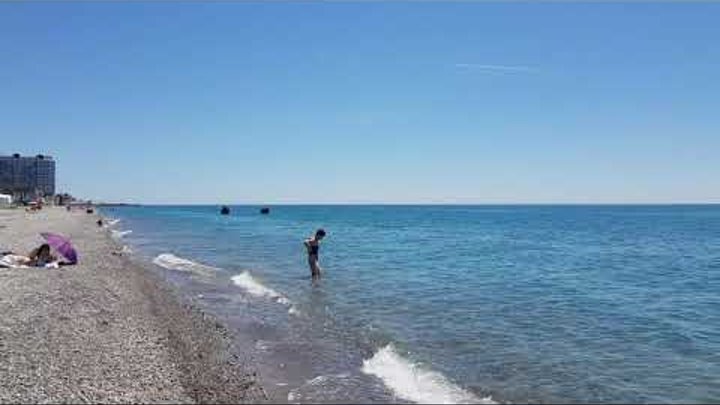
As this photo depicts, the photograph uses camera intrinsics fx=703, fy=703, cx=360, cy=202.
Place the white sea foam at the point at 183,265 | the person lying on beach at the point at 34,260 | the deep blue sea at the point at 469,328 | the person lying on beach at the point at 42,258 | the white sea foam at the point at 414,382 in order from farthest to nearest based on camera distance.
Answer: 1. the white sea foam at the point at 183,265
2. the person lying on beach at the point at 42,258
3. the person lying on beach at the point at 34,260
4. the deep blue sea at the point at 469,328
5. the white sea foam at the point at 414,382

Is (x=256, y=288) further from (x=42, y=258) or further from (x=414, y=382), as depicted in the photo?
(x=414, y=382)

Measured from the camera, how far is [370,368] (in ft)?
41.5

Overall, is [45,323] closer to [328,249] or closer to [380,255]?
[380,255]

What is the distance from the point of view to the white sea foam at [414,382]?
10781mm

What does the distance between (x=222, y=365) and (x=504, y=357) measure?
5345 mm

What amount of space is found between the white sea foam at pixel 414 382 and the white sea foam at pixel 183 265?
17269 mm

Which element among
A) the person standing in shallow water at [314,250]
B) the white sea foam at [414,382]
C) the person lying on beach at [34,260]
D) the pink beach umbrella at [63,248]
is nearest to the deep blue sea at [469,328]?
the white sea foam at [414,382]

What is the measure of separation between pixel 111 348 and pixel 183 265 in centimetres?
2016

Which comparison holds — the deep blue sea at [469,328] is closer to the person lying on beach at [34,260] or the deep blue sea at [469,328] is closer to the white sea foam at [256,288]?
the white sea foam at [256,288]

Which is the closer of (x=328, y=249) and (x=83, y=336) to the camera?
(x=83, y=336)

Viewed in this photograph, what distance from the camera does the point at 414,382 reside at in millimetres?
11742

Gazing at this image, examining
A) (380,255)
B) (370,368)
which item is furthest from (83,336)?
(380,255)

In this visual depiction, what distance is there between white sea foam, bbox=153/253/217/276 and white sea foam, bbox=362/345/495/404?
17269 mm

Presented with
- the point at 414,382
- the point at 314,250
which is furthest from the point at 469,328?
the point at 314,250
